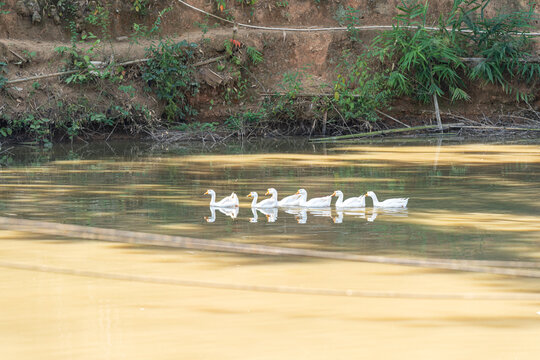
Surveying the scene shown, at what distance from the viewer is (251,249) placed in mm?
6125

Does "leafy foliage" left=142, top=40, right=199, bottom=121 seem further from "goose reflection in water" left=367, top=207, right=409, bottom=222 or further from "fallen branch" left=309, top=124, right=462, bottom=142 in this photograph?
"goose reflection in water" left=367, top=207, right=409, bottom=222

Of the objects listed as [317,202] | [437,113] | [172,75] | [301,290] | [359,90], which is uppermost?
[172,75]

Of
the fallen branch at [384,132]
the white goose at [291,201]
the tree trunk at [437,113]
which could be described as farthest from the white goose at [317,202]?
the tree trunk at [437,113]

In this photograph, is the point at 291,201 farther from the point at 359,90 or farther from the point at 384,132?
the point at 359,90

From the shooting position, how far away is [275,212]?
8.78 m

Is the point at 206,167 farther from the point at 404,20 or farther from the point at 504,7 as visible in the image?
the point at 504,7

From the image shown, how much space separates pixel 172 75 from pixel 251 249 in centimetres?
1355

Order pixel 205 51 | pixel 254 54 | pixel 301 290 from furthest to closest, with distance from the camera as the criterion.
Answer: pixel 254 54
pixel 205 51
pixel 301 290

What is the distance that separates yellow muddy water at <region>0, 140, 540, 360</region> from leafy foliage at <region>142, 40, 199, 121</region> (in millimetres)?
7942

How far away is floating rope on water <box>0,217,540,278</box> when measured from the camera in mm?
5719

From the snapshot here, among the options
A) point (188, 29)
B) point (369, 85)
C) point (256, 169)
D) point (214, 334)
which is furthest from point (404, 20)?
point (214, 334)

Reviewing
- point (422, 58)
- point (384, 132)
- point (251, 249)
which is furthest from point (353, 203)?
point (422, 58)

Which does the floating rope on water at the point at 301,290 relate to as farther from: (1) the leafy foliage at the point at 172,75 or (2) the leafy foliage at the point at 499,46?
(2) the leafy foliage at the point at 499,46

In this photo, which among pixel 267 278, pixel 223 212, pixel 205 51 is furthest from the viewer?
pixel 205 51
